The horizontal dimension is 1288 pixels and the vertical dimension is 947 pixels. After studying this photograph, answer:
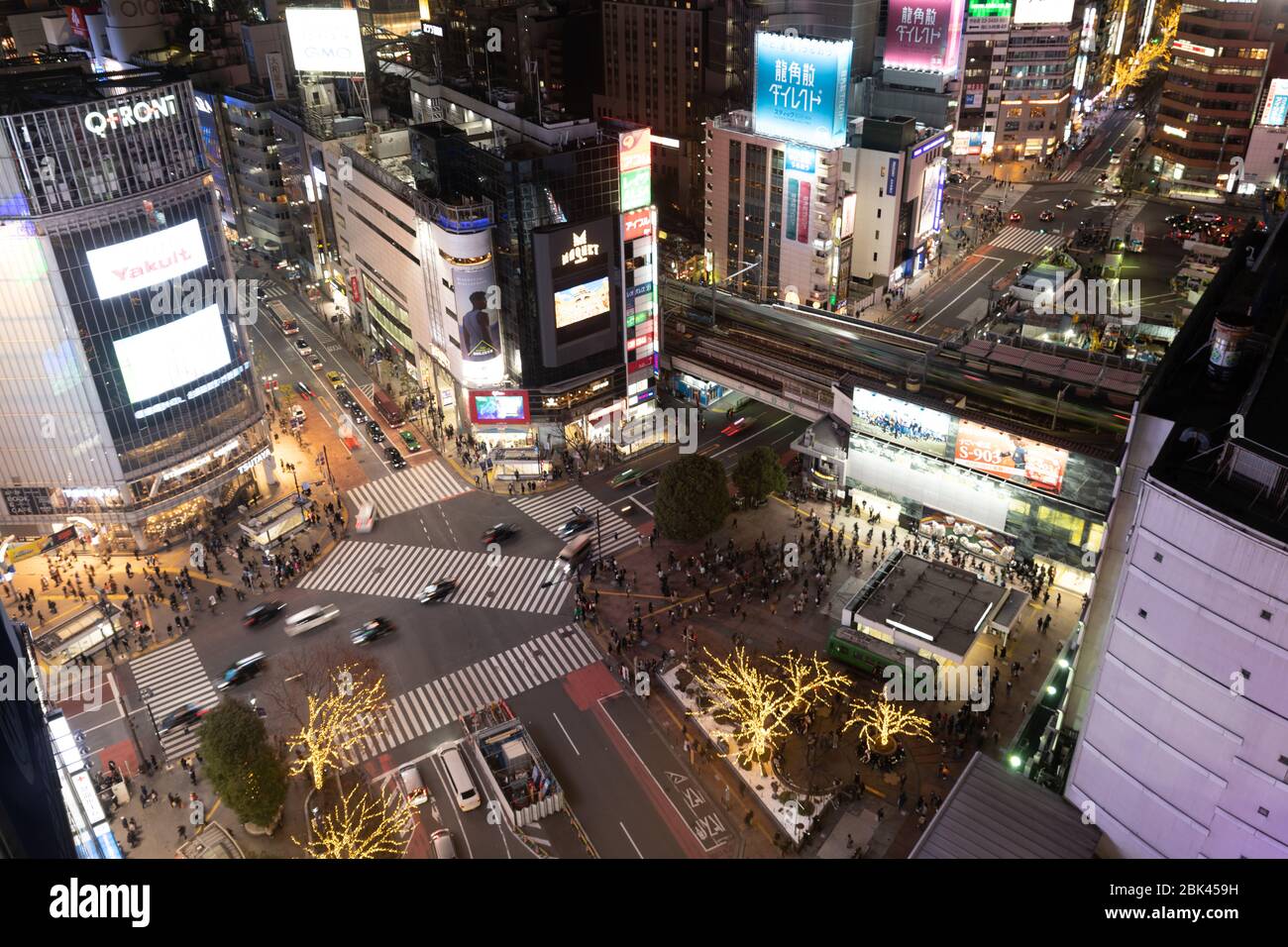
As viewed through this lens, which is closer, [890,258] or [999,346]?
[999,346]

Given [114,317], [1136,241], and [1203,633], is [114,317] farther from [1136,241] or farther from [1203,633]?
[1136,241]

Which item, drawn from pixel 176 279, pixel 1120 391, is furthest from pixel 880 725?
pixel 176 279

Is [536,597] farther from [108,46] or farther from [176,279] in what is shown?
[108,46]

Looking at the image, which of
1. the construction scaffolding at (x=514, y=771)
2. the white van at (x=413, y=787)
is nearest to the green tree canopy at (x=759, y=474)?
the construction scaffolding at (x=514, y=771)

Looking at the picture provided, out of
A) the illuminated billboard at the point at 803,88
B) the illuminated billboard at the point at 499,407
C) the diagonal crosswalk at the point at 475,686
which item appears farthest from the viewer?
the illuminated billboard at the point at 803,88

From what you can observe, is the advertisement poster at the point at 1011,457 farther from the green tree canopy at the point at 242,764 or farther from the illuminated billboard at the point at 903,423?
the green tree canopy at the point at 242,764

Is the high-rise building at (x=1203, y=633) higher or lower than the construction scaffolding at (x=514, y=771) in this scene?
higher
